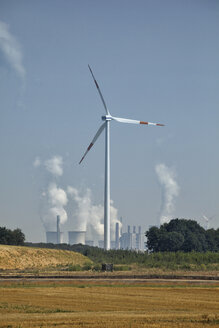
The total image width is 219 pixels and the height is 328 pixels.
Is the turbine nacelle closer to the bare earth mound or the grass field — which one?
the bare earth mound

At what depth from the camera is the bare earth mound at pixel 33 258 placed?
14450 centimetres

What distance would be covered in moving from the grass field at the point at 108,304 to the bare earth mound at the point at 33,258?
2337 inches

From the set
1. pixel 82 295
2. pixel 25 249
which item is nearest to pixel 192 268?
pixel 25 249

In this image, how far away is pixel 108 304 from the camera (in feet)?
199

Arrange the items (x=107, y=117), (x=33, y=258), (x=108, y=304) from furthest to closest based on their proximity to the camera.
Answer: (x=107, y=117), (x=33, y=258), (x=108, y=304)

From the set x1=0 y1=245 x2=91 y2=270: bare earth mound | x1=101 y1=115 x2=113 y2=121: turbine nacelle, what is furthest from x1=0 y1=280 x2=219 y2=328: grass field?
x1=101 y1=115 x2=113 y2=121: turbine nacelle

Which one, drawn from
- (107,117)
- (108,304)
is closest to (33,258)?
Result: (107,117)

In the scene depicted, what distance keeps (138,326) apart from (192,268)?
282 ft

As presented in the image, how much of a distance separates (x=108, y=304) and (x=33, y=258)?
97.2 meters

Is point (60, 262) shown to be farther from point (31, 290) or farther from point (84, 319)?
point (84, 319)

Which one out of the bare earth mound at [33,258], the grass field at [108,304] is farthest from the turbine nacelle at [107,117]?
the grass field at [108,304]

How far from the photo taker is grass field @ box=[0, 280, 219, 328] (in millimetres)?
47469

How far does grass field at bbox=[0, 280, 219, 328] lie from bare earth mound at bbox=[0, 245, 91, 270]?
195 ft

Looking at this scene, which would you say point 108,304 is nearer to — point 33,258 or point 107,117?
point 33,258
